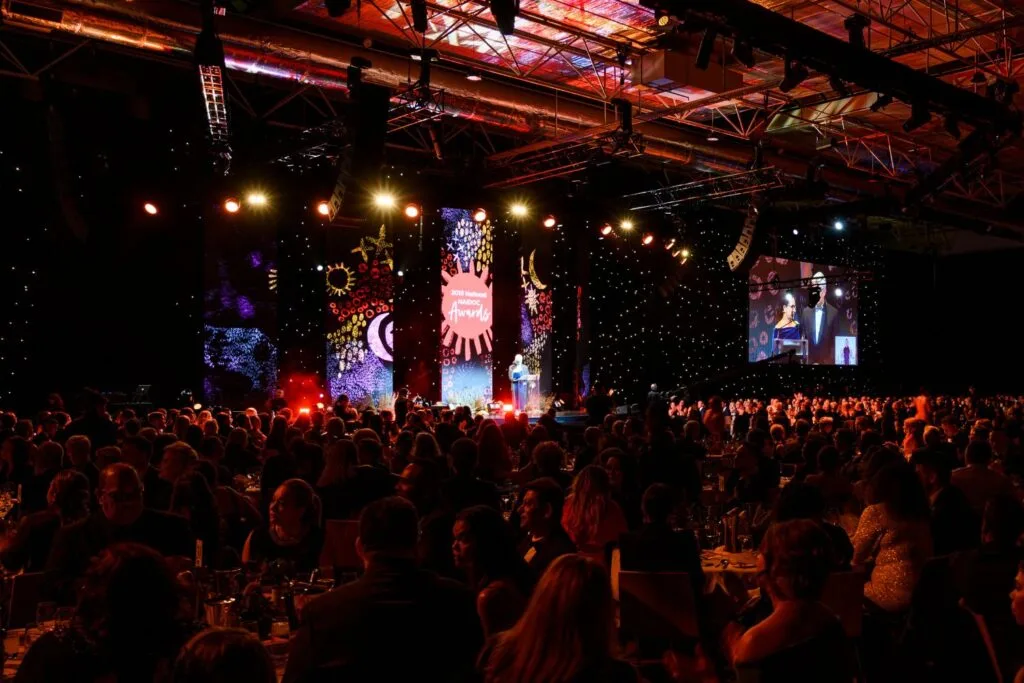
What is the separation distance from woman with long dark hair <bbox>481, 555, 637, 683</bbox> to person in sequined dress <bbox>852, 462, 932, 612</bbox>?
2626 millimetres

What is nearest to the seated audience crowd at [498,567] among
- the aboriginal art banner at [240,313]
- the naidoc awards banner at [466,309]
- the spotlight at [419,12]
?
the spotlight at [419,12]

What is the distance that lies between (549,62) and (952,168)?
5117 millimetres

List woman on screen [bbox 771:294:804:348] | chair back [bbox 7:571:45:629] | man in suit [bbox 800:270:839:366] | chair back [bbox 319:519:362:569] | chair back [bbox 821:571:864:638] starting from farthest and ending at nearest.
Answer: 1. man in suit [bbox 800:270:839:366]
2. woman on screen [bbox 771:294:804:348]
3. chair back [bbox 319:519:362:569]
4. chair back [bbox 821:571:864:638]
5. chair back [bbox 7:571:45:629]

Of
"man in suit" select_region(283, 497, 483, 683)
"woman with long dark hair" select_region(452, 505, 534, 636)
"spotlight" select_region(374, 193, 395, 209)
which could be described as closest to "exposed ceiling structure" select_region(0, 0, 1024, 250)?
"spotlight" select_region(374, 193, 395, 209)

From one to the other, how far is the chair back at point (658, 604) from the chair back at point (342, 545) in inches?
52.7

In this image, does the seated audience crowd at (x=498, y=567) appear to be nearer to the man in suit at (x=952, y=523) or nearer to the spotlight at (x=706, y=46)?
the man in suit at (x=952, y=523)

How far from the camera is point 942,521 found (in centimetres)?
513

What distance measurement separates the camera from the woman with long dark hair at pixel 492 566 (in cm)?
307

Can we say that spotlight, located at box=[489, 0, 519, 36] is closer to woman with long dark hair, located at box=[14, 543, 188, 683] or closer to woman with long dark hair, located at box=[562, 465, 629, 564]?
woman with long dark hair, located at box=[562, 465, 629, 564]

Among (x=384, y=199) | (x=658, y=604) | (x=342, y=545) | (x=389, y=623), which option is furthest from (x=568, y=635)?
(x=384, y=199)

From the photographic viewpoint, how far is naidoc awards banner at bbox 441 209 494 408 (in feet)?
57.5

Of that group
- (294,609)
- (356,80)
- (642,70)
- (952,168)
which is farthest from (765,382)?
(294,609)

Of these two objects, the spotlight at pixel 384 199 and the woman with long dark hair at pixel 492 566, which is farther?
the spotlight at pixel 384 199

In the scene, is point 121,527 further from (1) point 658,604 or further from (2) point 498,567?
(1) point 658,604
